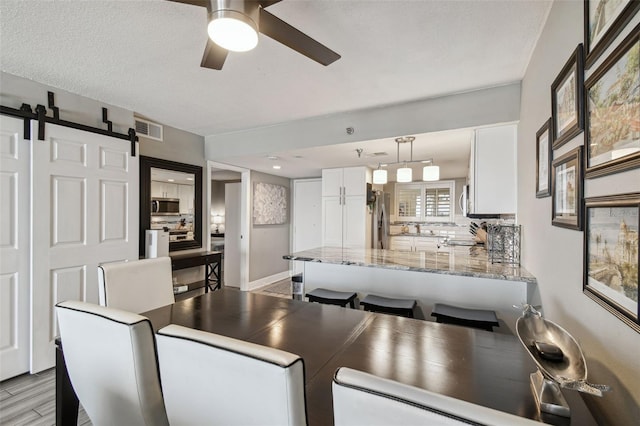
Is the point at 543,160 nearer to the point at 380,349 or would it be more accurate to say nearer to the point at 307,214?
the point at 380,349

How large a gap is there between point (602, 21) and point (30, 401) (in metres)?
3.70

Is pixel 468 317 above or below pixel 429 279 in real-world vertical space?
below

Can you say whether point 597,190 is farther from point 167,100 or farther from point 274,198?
point 274,198

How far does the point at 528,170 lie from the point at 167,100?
3.22 m

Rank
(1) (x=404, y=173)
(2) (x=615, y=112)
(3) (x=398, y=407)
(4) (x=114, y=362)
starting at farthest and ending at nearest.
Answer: (1) (x=404, y=173) < (4) (x=114, y=362) < (2) (x=615, y=112) < (3) (x=398, y=407)

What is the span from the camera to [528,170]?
2039mm

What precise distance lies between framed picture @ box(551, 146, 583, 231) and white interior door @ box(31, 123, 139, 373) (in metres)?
3.55

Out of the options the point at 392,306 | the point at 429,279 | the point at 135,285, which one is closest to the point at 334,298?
the point at 392,306

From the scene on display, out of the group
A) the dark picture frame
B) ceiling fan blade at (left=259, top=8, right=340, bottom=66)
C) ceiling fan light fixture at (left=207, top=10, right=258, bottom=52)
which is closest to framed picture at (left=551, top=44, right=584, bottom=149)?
ceiling fan blade at (left=259, top=8, right=340, bottom=66)

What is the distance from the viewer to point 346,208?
4.46 metres

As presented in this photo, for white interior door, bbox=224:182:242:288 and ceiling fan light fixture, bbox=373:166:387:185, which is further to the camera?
white interior door, bbox=224:182:242:288

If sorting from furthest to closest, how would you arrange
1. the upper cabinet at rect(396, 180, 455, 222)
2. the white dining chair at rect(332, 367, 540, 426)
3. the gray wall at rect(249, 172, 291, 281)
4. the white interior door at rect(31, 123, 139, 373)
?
the upper cabinet at rect(396, 180, 455, 222) → the gray wall at rect(249, 172, 291, 281) → the white interior door at rect(31, 123, 139, 373) → the white dining chair at rect(332, 367, 540, 426)

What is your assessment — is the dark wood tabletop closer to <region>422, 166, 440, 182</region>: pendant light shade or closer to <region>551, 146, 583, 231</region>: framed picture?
<region>551, 146, 583, 231</region>: framed picture

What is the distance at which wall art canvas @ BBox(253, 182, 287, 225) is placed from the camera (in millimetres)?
4980
